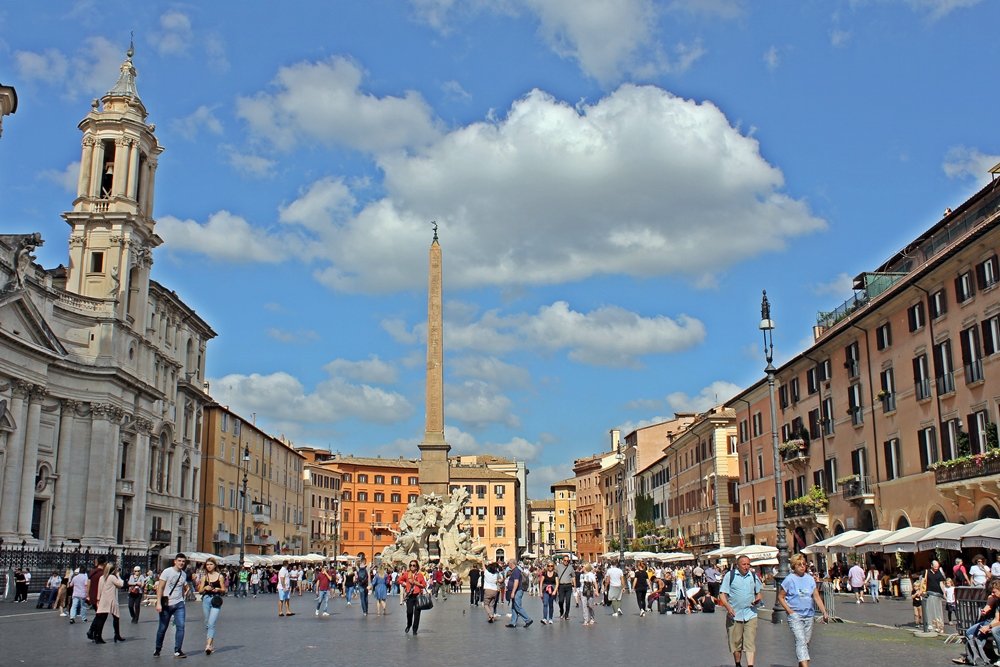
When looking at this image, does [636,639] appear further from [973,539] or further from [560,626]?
[973,539]

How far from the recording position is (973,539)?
21.8 metres

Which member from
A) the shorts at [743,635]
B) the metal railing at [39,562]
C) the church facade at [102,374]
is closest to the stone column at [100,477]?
the church facade at [102,374]

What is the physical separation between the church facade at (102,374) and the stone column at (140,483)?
0.07 metres

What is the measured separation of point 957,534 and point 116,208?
42.4 meters

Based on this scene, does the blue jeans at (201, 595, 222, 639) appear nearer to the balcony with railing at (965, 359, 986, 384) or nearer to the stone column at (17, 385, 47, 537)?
the balcony with railing at (965, 359, 986, 384)

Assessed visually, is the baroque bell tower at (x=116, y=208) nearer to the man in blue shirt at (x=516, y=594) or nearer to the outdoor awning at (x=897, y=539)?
the man in blue shirt at (x=516, y=594)

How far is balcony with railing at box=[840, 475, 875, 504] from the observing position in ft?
113

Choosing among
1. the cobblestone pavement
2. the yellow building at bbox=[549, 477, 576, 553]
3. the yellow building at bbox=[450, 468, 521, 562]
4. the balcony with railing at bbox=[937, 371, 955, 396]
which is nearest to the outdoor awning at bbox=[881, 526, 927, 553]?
the cobblestone pavement

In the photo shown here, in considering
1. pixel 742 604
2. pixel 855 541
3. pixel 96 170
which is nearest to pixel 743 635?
pixel 742 604

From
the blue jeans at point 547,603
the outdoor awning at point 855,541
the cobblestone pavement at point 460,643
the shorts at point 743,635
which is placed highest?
the outdoor awning at point 855,541

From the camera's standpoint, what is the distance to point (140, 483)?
162 feet

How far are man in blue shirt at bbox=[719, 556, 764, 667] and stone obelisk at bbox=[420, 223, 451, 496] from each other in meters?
35.8

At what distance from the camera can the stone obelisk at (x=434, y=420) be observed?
46938 mm

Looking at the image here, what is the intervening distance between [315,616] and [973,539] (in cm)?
1665
